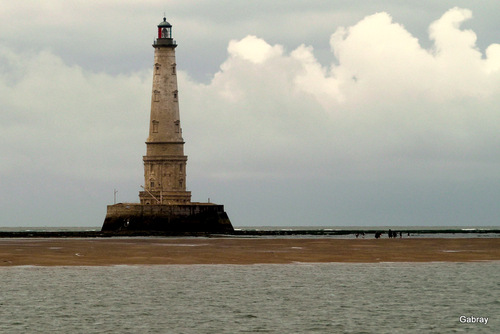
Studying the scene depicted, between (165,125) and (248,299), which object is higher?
(165,125)

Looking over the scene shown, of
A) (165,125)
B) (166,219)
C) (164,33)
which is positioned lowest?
(166,219)

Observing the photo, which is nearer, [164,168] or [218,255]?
[218,255]

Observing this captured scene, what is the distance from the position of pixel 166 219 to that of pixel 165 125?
1149 cm

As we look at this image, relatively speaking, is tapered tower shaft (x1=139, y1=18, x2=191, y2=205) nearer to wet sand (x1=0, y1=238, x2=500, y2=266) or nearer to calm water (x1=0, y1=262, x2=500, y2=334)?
wet sand (x1=0, y1=238, x2=500, y2=266)

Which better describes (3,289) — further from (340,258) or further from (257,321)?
(340,258)

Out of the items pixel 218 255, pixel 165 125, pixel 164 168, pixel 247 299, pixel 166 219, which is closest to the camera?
pixel 247 299

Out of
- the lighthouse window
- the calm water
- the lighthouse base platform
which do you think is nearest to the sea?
the calm water

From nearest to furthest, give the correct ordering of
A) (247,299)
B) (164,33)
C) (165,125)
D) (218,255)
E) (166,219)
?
(247,299), (218,255), (166,219), (165,125), (164,33)

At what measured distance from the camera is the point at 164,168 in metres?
111

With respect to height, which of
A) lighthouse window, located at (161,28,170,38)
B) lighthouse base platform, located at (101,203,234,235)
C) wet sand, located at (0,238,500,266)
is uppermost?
Result: lighthouse window, located at (161,28,170,38)

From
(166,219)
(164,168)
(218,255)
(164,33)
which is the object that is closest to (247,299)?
(218,255)

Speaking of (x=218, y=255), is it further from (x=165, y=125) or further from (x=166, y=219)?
(x=165, y=125)

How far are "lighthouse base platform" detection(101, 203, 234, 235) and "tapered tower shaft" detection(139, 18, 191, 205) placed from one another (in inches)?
134

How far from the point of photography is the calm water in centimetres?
2930
